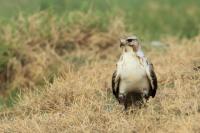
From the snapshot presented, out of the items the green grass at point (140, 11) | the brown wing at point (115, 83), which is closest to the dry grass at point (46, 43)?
the green grass at point (140, 11)

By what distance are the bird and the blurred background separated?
2339 mm

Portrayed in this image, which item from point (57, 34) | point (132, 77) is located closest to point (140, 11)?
point (57, 34)

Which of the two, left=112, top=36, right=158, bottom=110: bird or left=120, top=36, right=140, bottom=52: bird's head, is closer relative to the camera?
left=112, top=36, right=158, bottom=110: bird

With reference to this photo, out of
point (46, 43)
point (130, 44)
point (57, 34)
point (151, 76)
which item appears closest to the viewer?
point (151, 76)

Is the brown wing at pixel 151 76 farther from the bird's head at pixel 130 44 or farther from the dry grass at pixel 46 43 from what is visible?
the dry grass at pixel 46 43

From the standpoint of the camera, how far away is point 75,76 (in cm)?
1073

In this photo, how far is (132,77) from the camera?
912cm

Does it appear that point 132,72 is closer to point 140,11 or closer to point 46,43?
point 46,43

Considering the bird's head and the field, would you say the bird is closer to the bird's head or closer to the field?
the bird's head

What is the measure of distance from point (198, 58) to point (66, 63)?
2.04m

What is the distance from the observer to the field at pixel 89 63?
8.95 meters

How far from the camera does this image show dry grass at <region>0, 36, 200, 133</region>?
860 cm

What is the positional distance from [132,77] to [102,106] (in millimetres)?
611

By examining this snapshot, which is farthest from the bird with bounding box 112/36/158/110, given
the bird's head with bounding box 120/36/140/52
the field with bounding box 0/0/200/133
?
the field with bounding box 0/0/200/133
